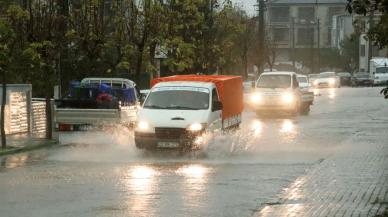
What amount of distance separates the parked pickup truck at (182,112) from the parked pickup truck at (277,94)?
1218 centimetres

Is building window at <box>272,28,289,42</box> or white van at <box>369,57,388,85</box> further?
building window at <box>272,28,289,42</box>

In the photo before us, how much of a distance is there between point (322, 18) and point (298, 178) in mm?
128180

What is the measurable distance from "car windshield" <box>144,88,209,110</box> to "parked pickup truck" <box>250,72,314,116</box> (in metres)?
14.8

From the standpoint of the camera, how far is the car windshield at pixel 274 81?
124 feet

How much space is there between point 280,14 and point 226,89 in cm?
11459

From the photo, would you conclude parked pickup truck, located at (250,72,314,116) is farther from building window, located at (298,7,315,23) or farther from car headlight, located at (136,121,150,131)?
building window, located at (298,7,315,23)

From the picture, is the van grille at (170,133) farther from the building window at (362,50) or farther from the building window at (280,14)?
the building window at (280,14)

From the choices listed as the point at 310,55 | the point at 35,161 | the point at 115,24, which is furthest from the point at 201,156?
the point at 310,55

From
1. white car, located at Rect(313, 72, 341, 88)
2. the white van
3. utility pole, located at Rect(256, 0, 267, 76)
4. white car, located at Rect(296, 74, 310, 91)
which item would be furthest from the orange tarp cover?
the white van

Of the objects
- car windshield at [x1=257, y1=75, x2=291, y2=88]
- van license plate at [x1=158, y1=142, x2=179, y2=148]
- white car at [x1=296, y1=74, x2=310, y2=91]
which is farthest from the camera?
white car at [x1=296, y1=74, x2=310, y2=91]

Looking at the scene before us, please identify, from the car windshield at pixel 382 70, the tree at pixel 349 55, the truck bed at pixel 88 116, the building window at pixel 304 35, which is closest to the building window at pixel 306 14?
the building window at pixel 304 35

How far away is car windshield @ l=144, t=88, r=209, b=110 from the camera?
2189 cm

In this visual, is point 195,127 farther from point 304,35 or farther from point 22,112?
point 304,35

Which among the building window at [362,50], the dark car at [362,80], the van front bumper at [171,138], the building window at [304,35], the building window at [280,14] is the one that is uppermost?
the building window at [280,14]
